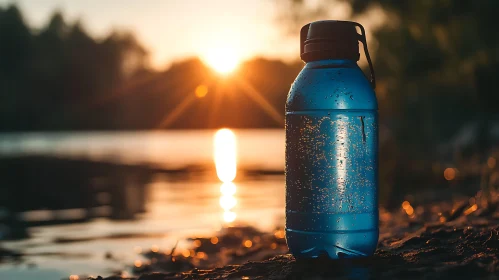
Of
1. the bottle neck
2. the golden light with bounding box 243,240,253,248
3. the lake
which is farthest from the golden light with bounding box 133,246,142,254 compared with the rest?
the bottle neck

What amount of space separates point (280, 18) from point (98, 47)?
248 feet

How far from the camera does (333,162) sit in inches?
166

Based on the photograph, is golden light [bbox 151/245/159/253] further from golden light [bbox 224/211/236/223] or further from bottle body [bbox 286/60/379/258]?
bottle body [bbox 286/60/379/258]

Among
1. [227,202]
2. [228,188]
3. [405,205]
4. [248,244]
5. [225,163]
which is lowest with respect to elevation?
[248,244]

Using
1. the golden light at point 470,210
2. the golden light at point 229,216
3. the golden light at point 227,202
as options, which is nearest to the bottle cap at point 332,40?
the golden light at point 470,210

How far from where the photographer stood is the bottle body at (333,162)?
4207mm

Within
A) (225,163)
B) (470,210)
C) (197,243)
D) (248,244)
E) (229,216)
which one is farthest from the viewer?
(225,163)

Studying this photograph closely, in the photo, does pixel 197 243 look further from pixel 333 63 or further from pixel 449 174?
pixel 449 174

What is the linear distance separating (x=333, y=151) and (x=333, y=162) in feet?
0.24

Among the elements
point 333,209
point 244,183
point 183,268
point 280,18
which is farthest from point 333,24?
point 280,18

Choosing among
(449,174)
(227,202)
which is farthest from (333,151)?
(449,174)

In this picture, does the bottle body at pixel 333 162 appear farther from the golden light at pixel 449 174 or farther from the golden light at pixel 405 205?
the golden light at pixel 449 174

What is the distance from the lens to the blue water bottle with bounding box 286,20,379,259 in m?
4.21

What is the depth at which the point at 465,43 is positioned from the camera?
42.4 feet
